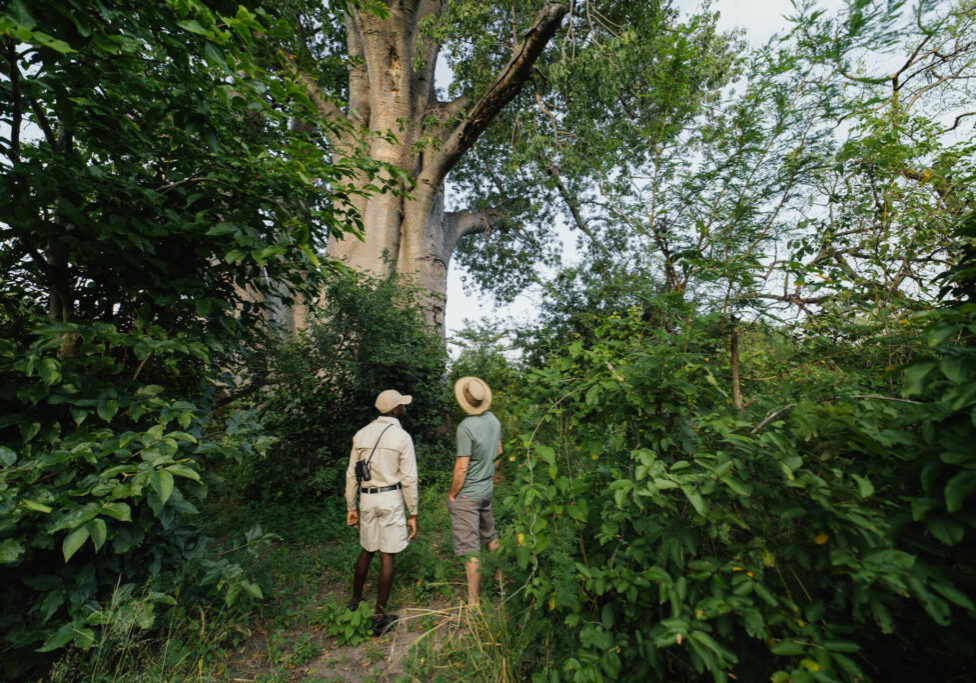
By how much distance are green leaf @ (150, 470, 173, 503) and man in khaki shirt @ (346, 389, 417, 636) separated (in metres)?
1.52

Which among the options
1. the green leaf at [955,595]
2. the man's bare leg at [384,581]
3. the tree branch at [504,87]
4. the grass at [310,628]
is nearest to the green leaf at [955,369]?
the green leaf at [955,595]

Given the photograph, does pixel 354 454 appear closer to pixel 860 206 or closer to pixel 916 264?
pixel 916 264

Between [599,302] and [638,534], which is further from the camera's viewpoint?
[599,302]

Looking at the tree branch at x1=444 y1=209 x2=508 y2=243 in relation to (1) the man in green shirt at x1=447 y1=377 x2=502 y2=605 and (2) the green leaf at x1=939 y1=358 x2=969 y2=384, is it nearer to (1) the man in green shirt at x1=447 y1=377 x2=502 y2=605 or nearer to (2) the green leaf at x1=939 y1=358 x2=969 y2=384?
(1) the man in green shirt at x1=447 y1=377 x2=502 y2=605

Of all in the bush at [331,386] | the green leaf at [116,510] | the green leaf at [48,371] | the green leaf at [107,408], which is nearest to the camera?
the green leaf at [116,510]

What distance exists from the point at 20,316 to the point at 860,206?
5.89 m

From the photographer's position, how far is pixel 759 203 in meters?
3.02

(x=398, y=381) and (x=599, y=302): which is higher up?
(x=599, y=302)

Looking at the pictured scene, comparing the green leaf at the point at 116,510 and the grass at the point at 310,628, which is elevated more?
the green leaf at the point at 116,510

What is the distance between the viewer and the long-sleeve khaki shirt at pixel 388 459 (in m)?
3.26

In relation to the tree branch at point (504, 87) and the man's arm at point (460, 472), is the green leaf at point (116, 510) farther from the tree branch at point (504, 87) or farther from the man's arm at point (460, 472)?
the tree branch at point (504, 87)

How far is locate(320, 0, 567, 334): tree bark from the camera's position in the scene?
24.6 ft

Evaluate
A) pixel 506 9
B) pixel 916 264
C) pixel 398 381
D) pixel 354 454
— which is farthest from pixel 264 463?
pixel 506 9

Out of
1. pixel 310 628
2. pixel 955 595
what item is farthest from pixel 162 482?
pixel 955 595
